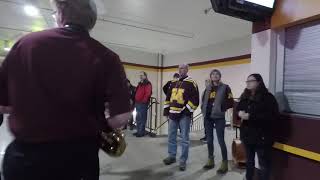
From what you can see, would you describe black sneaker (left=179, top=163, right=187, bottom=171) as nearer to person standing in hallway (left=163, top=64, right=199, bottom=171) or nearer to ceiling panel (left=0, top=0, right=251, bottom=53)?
person standing in hallway (left=163, top=64, right=199, bottom=171)

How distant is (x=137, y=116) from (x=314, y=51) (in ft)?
13.7

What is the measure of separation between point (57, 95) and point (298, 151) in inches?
109

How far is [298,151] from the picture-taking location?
9.91 feet

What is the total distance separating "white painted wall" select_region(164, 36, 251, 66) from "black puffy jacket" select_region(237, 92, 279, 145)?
5.24 m

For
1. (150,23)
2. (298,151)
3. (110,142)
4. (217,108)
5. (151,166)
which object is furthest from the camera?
(150,23)

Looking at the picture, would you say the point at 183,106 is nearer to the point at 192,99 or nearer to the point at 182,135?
the point at 192,99

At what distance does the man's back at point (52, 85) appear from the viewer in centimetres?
102

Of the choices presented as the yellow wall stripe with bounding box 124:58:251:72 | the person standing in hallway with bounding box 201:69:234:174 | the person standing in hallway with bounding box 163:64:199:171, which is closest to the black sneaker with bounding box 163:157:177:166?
the person standing in hallway with bounding box 163:64:199:171

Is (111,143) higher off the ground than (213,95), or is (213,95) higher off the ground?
(213,95)

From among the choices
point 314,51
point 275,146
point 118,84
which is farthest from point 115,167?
point 118,84

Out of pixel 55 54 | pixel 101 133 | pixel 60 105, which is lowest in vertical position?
pixel 101 133

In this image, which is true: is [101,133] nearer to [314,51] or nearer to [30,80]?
[30,80]

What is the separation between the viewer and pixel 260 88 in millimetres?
3150

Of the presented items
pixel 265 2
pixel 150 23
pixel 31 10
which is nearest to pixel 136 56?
pixel 150 23
